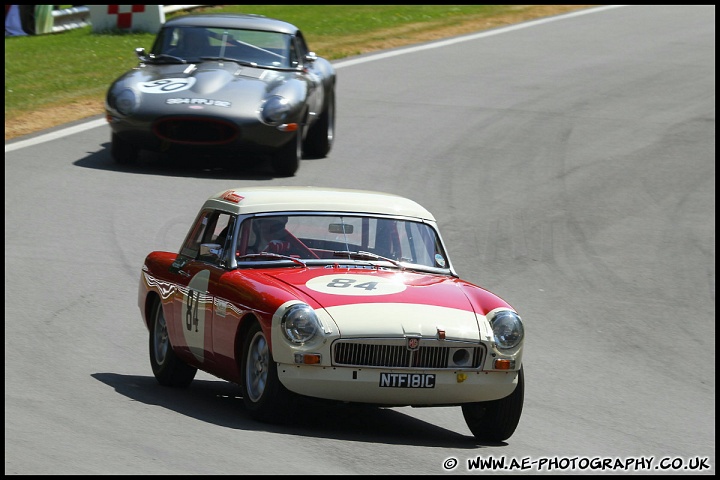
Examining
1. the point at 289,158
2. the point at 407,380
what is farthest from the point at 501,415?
the point at 289,158

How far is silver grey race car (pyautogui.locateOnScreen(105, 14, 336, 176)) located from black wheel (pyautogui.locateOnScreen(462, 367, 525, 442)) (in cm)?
745

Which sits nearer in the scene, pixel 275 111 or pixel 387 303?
pixel 387 303

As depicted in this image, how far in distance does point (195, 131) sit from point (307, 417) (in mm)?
7521

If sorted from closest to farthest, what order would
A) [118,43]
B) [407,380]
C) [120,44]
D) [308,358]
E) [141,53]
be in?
1. [308,358]
2. [407,380]
3. [141,53]
4. [120,44]
5. [118,43]

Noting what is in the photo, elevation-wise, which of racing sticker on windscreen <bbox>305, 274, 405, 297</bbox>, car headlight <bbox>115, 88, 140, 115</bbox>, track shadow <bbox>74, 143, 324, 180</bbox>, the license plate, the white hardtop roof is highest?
the white hardtop roof

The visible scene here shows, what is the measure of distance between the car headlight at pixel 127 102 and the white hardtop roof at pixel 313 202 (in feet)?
20.1

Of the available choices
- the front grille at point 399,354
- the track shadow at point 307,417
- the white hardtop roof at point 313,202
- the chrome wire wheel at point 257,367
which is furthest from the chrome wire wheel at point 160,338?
the front grille at point 399,354

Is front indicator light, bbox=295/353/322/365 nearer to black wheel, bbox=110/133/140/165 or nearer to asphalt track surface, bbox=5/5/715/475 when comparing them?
asphalt track surface, bbox=5/5/715/475

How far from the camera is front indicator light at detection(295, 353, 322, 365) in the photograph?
6.96 metres

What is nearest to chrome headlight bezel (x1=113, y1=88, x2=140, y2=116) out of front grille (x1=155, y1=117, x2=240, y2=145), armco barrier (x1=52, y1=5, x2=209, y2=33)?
front grille (x1=155, y1=117, x2=240, y2=145)

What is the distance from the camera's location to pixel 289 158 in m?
15.1

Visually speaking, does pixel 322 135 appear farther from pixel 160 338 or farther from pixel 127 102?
pixel 160 338

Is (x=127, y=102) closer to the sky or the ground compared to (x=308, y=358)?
closer to the ground

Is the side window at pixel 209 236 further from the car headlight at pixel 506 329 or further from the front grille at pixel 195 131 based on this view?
the front grille at pixel 195 131
